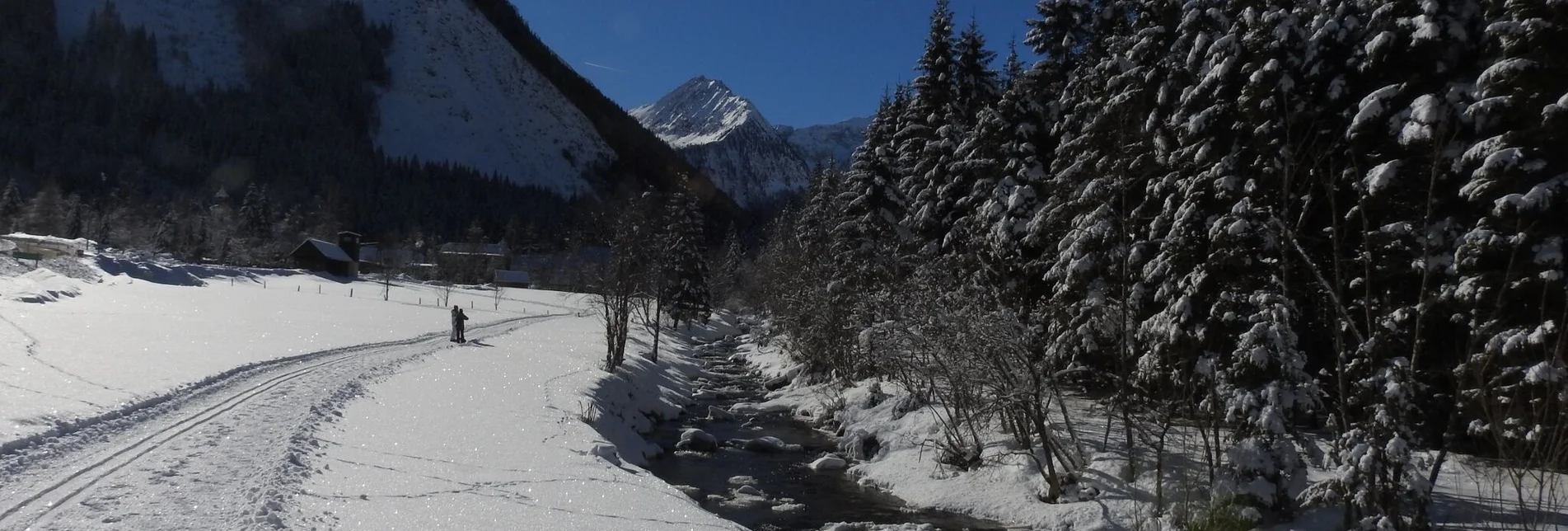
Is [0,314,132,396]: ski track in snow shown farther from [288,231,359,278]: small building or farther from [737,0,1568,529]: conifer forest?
[288,231,359,278]: small building

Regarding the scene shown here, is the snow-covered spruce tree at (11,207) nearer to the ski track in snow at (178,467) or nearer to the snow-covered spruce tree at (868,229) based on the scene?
the snow-covered spruce tree at (868,229)

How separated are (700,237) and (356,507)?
43.9m

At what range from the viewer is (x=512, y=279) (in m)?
107

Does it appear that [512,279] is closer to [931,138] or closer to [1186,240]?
[931,138]

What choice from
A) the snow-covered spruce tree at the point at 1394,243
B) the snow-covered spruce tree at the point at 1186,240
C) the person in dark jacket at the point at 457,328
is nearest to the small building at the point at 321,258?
the person in dark jacket at the point at 457,328

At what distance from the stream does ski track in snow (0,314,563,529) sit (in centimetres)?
695

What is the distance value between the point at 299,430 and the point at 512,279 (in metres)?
96.5

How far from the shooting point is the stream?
51.5 ft

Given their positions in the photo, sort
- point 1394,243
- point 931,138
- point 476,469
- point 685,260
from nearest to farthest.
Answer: point 1394,243 → point 476,469 → point 931,138 → point 685,260

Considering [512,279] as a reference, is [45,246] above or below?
below

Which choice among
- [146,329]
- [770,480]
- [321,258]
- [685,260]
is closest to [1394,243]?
[770,480]

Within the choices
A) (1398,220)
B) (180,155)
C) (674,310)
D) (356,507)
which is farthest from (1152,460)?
(180,155)

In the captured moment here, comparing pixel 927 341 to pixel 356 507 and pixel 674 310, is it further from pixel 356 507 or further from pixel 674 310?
pixel 674 310

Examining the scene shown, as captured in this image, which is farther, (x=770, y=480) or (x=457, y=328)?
(x=457, y=328)
